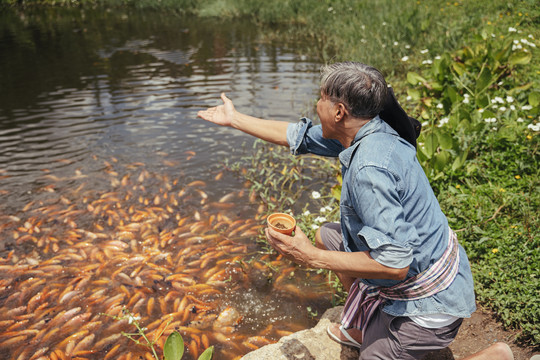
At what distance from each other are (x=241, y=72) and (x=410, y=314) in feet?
35.7

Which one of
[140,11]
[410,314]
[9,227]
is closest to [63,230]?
[9,227]

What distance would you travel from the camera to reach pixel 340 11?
15.3 m

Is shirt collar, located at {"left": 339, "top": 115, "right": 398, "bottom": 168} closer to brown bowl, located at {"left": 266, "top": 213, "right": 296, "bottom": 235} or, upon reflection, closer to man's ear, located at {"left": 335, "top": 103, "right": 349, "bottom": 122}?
man's ear, located at {"left": 335, "top": 103, "right": 349, "bottom": 122}

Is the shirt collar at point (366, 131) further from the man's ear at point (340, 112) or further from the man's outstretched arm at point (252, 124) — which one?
the man's outstretched arm at point (252, 124)

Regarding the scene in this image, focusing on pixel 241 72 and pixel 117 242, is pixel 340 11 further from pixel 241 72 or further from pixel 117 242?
pixel 117 242

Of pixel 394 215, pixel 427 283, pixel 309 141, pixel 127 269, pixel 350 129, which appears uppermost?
pixel 350 129

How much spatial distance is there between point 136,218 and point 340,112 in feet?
13.8

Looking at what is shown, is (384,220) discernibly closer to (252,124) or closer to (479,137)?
(252,124)

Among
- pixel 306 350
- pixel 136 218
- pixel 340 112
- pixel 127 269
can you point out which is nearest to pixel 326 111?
pixel 340 112

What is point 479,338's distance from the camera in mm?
3213

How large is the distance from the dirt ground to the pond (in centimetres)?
127

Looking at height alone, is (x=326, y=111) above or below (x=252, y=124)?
above

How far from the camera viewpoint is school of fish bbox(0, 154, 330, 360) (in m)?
3.82

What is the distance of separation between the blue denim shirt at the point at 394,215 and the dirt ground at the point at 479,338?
948mm
